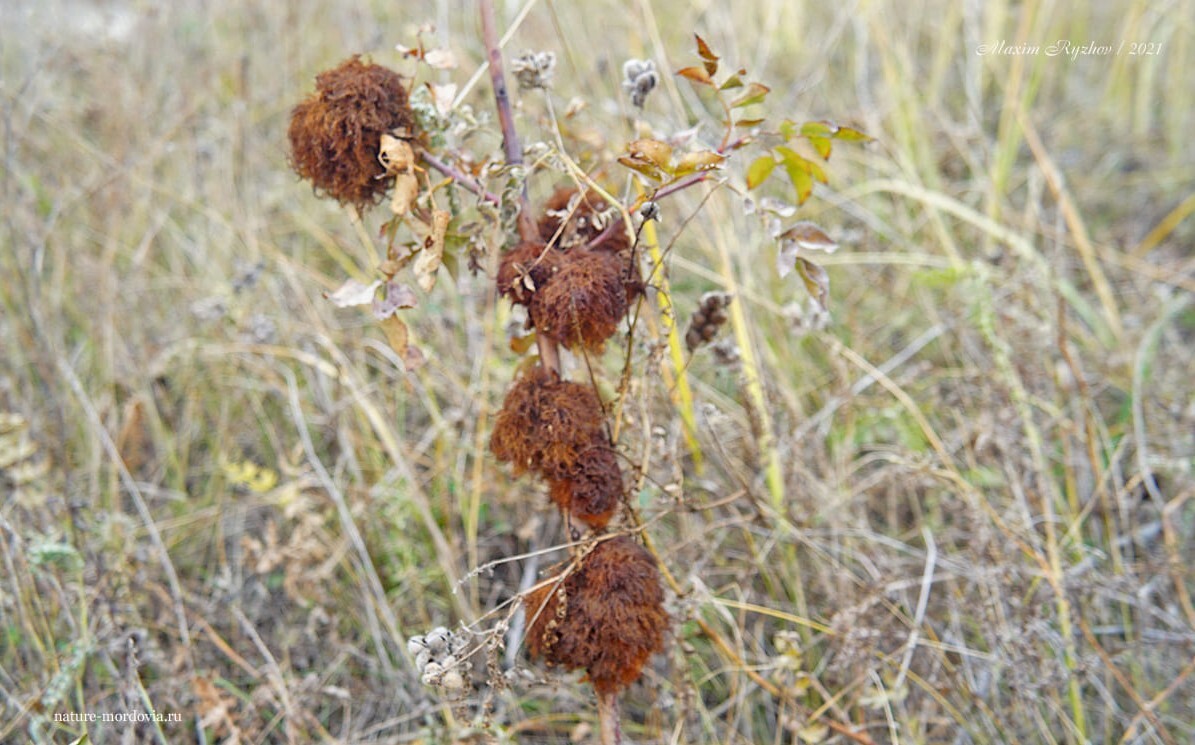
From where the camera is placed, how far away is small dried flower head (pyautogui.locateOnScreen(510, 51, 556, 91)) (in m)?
1.15

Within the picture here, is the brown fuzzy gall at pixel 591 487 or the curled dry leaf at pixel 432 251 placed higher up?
the curled dry leaf at pixel 432 251

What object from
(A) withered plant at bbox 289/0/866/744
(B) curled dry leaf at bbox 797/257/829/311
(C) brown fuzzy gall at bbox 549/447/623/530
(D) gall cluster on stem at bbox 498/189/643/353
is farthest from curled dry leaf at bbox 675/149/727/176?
(C) brown fuzzy gall at bbox 549/447/623/530

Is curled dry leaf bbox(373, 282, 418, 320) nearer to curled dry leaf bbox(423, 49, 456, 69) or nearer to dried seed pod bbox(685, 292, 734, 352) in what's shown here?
curled dry leaf bbox(423, 49, 456, 69)

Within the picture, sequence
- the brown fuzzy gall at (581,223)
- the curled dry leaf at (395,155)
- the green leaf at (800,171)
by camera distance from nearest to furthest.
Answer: the curled dry leaf at (395,155), the brown fuzzy gall at (581,223), the green leaf at (800,171)

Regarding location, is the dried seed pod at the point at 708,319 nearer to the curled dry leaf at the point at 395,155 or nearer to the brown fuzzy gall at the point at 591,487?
the brown fuzzy gall at the point at 591,487

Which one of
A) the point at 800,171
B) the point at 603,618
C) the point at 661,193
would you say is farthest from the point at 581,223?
the point at 603,618

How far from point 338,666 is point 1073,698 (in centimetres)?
128

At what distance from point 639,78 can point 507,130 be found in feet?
0.81

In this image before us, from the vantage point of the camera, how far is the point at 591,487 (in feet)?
3.48

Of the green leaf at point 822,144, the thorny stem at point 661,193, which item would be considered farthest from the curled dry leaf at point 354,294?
the green leaf at point 822,144

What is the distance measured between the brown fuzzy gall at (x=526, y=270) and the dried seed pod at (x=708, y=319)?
335 mm

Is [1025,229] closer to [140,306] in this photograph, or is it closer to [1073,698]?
[1073,698]

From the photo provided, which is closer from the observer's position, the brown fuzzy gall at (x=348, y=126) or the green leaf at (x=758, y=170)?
the brown fuzzy gall at (x=348, y=126)

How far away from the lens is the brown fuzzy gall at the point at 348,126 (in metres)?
0.98
